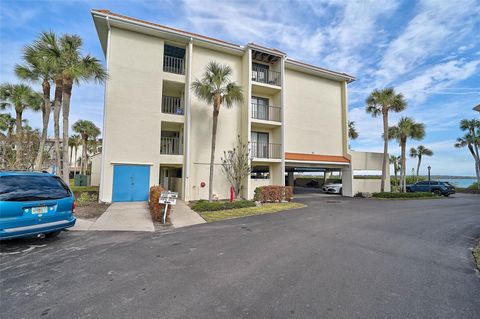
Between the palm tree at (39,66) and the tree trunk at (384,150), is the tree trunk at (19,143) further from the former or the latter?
the tree trunk at (384,150)

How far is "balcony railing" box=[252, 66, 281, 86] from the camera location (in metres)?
18.1

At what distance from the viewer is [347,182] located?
20578mm

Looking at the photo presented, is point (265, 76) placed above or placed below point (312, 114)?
above

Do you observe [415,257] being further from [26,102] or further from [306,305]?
[26,102]

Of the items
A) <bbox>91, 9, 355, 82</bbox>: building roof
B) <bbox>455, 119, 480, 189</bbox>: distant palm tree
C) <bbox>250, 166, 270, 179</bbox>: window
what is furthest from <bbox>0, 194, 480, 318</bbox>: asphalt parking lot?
<bbox>455, 119, 480, 189</bbox>: distant palm tree

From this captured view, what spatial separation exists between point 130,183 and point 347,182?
17817mm

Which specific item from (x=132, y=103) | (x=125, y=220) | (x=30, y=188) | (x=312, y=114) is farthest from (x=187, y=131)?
(x=312, y=114)

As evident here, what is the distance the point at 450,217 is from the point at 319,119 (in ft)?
38.8

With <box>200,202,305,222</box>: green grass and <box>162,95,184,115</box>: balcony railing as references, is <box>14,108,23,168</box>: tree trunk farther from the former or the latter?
<box>200,202,305,222</box>: green grass

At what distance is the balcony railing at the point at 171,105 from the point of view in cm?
1661

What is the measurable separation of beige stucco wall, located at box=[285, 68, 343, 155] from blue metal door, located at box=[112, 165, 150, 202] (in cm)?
1103

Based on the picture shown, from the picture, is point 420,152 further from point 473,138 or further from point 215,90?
point 215,90

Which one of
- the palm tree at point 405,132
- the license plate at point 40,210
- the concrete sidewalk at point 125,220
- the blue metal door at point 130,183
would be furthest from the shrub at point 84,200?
the palm tree at point 405,132

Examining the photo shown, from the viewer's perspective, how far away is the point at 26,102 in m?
16.1
